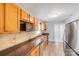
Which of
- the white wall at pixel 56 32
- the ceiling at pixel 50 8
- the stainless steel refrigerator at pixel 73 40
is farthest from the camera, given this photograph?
the white wall at pixel 56 32

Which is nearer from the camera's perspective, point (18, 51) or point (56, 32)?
point (18, 51)

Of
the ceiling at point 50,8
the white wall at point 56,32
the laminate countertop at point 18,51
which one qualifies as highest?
the ceiling at point 50,8

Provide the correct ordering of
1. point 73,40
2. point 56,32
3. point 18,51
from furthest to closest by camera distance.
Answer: point 56,32
point 73,40
point 18,51

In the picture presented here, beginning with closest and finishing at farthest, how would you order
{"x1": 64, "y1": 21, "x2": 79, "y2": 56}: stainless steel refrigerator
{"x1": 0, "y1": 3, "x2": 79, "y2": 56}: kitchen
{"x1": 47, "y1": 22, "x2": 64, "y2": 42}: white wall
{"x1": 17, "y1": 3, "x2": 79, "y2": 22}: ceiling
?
1. {"x1": 0, "y1": 3, "x2": 79, "y2": 56}: kitchen
2. {"x1": 17, "y1": 3, "x2": 79, "y2": 22}: ceiling
3. {"x1": 64, "y1": 21, "x2": 79, "y2": 56}: stainless steel refrigerator
4. {"x1": 47, "y1": 22, "x2": 64, "y2": 42}: white wall

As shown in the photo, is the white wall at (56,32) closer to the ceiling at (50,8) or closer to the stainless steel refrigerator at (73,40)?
the stainless steel refrigerator at (73,40)

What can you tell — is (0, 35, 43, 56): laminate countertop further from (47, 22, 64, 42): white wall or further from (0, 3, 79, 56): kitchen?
(47, 22, 64, 42): white wall

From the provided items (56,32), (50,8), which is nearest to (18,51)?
(50,8)

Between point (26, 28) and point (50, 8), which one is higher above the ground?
point (50, 8)

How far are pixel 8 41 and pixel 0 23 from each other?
4.04 feet

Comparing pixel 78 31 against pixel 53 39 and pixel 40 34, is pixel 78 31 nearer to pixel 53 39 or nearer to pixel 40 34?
pixel 53 39

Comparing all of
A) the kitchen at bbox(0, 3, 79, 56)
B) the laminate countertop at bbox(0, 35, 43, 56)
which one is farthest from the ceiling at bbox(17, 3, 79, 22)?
the laminate countertop at bbox(0, 35, 43, 56)

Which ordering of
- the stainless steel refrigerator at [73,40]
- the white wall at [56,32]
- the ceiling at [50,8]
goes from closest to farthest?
the ceiling at [50,8]
the stainless steel refrigerator at [73,40]
the white wall at [56,32]

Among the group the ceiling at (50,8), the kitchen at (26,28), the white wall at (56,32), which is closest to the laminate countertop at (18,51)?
the kitchen at (26,28)

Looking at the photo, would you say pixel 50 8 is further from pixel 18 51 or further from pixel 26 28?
pixel 18 51
